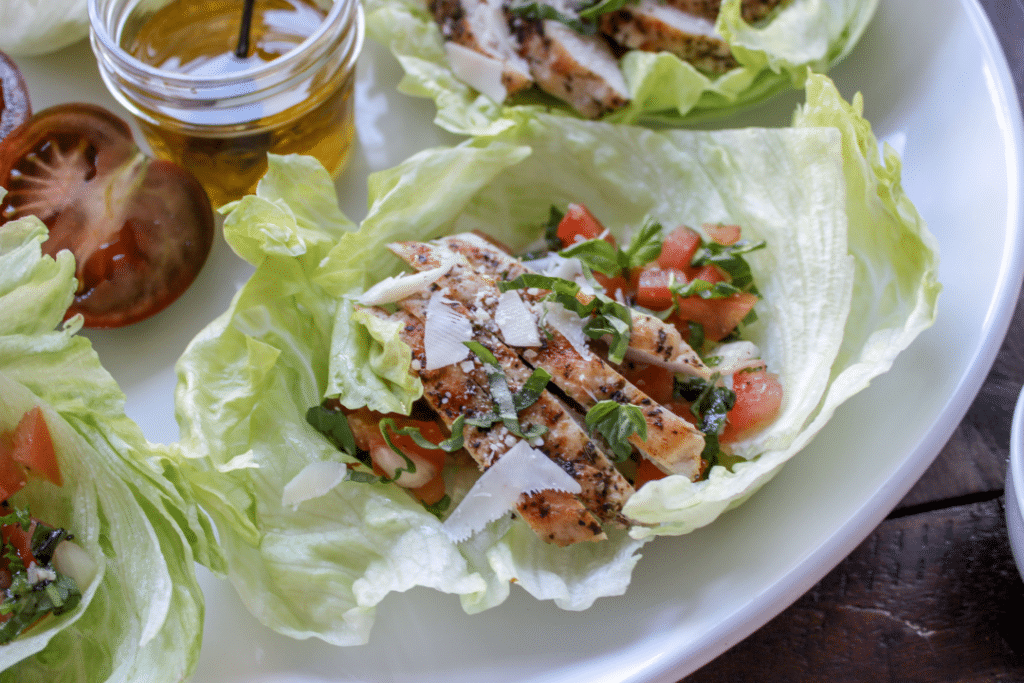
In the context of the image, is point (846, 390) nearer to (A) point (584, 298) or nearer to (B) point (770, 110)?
(A) point (584, 298)

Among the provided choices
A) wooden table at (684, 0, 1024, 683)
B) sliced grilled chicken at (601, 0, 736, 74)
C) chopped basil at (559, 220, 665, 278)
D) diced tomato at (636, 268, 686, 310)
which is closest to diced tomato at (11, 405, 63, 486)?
chopped basil at (559, 220, 665, 278)

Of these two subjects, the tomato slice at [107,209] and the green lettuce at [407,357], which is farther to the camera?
the tomato slice at [107,209]

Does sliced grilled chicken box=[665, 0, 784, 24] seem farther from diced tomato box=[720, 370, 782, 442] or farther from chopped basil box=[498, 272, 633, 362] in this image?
diced tomato box=[720, 370, 782, 442]

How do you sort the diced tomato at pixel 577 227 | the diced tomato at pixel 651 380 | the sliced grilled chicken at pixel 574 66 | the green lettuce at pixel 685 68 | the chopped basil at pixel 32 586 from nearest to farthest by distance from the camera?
1. the chopped basil at pixel 32 586
2. the diced tomato at pixel 651 380
3. the diced tomato at pixel 577 227
4. the green lettuce at pixel 685 68
5. the sliced grilled chicken at pixel 574 66

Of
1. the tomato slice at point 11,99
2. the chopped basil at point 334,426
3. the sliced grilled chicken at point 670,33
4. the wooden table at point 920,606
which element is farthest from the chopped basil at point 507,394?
the tomato slice at point 11,99

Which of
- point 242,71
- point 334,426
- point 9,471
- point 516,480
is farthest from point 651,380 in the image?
point 9,471

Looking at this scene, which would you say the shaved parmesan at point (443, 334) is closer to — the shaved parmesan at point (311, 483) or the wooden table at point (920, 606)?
the shaved parmesan at point (311, 483)
